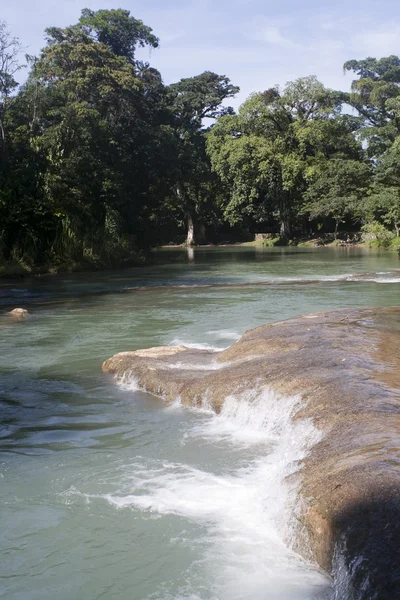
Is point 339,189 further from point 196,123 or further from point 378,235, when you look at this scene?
point 196,123

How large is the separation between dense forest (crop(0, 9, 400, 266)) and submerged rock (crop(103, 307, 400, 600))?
57.1 ft

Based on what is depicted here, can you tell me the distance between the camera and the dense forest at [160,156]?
26.8m

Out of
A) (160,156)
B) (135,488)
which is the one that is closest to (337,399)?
(135,488)

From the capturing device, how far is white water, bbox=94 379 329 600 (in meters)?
3.82

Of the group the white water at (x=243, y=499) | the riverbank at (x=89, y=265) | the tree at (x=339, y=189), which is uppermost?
the tree at (x=339, y=189)

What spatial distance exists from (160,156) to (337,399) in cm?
3082

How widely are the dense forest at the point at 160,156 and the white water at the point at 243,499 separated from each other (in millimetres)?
19758

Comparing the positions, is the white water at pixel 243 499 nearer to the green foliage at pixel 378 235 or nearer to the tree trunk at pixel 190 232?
the green foliage at pixel 378 235

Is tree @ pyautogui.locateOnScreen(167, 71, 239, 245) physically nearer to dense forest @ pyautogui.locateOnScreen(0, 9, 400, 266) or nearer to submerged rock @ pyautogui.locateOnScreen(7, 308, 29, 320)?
dense forest @ pyautogui.locateOnScreen(0, 9, 400, 266)

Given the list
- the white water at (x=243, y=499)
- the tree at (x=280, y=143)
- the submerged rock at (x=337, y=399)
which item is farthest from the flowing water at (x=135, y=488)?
the tree at (x=280, y=143)

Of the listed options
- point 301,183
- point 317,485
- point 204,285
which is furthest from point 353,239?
point 317,485

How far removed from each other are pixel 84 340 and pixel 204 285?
33.0 ft

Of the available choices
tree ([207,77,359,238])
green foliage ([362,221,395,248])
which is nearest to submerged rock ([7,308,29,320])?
green foliage ([362,221,395,248])

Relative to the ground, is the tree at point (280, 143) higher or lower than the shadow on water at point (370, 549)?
higher
